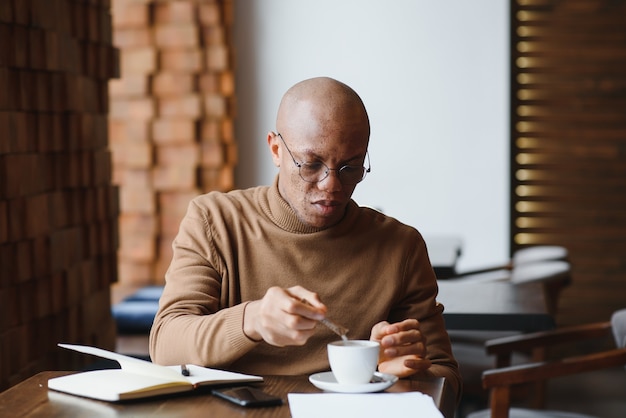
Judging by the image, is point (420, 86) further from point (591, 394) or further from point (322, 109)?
point (322, 109)

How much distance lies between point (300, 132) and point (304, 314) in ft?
1.60

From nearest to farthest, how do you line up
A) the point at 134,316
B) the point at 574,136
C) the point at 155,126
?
the point at 134,316, the point at 155,126, the point at 574,136

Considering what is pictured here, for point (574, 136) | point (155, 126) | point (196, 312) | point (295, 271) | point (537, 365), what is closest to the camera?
point (196, 312)

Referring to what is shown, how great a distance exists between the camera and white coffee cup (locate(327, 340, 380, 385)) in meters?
1.51

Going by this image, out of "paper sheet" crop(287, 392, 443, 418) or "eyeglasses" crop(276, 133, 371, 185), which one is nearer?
"paper sheet" crop(287, 392, 443, 418)

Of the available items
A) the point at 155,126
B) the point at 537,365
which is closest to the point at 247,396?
the point at 537,365

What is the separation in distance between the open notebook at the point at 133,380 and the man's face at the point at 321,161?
1.37 feet

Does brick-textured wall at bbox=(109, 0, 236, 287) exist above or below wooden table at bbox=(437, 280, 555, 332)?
above

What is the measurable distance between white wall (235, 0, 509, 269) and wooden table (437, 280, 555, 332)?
2.07 metres

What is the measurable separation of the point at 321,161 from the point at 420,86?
11.3ft

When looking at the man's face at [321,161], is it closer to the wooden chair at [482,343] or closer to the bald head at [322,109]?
the bald head at [322,109]

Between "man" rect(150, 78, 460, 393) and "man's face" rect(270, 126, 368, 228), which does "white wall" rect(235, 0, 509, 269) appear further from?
"man's face" rect(270, 126, 368, 228)

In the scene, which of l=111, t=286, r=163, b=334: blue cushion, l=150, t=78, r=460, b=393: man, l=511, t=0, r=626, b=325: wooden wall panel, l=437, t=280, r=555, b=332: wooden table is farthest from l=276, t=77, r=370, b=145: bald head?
l=511, t=0, r=626, b=325: wooden wall panel

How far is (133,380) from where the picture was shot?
5.13 feet
